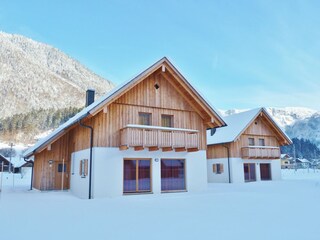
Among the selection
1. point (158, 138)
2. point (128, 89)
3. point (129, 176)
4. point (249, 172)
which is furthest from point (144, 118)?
point (249, 172)

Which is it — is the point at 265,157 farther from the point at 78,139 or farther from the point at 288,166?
the point at 288,166

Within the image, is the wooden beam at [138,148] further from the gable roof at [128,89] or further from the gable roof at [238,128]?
the gable roof at [238,128]

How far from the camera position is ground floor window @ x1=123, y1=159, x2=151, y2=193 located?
52.0 ft

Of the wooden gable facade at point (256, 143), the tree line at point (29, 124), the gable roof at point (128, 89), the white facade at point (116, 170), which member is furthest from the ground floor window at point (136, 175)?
the tree line at point (29, 124)

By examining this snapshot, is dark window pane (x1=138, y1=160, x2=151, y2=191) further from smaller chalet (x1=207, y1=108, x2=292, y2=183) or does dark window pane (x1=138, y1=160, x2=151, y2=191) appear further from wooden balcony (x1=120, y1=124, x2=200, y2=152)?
smaller chalet (x1=207, y1=108, x2=292, y2=183)

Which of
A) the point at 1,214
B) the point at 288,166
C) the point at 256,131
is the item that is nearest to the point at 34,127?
the point at 288,166

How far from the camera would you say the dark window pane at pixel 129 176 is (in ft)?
51.7

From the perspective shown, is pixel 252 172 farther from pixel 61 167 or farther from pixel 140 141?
pixel 61 167

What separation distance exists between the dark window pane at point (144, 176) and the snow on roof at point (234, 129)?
11.6 meters

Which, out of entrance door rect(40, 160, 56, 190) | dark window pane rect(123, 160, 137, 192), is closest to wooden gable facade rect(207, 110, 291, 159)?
dark window pane rect(123, 160, 137, 192)

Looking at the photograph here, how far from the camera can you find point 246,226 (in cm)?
740

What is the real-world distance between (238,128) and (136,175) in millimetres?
14249

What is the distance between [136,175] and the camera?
16.2 meters

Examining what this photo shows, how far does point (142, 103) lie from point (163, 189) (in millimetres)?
5197
